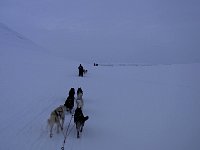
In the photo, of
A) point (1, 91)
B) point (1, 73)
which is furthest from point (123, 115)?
point (1, 73)

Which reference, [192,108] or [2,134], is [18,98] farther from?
[192,108]

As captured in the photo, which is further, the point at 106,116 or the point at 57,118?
the point at 106,116

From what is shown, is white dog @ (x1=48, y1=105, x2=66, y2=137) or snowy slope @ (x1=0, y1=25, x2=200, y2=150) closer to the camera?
white dog @ (x1=48, y1=105, x2=66, y2=137)

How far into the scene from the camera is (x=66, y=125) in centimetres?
1158

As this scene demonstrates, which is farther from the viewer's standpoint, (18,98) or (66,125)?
(18,98)

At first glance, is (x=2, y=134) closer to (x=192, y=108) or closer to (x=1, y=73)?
(x=192, y=108)

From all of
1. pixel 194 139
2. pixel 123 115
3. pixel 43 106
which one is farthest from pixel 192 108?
pixel 43 106

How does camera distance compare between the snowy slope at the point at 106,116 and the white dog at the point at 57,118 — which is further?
the snowy slope at the point at 106,116

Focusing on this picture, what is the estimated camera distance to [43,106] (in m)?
14.8

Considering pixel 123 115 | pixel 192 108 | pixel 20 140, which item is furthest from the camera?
pixel 192 108

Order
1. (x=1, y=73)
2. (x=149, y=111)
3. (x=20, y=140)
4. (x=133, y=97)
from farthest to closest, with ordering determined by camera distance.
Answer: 1. (x=1, y=73)
2. (x=133, y=97)
3. (x=149, y=111)
4. (x=20, y=140)

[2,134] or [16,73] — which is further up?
[16,73]

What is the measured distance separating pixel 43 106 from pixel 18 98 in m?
1.87

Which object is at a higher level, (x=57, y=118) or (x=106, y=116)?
(x=57, y=118)
